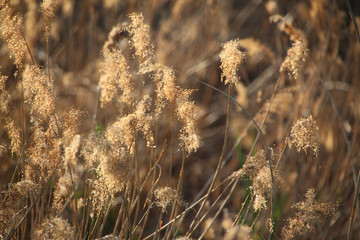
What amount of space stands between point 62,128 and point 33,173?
0.14 m

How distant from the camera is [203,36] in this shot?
6.58ft

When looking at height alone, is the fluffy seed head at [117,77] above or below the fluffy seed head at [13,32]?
below

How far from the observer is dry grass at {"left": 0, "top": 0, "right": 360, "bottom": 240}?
805mm

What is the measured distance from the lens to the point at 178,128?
1.83 metres

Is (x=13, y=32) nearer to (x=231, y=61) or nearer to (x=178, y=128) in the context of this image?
(x=231, y=61)

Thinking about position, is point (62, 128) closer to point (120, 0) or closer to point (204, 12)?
point (120, 0)

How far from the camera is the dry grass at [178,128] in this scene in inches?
31.7

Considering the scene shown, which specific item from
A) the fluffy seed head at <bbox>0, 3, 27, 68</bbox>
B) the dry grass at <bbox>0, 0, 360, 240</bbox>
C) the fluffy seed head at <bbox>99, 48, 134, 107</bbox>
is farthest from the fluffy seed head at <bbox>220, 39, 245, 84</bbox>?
the fluffy seed head at <bbox>0, 3, 27, 68</bbox>

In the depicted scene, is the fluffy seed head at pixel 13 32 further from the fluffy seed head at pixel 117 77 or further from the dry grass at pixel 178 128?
the fluffy seed head at pixel 117 77

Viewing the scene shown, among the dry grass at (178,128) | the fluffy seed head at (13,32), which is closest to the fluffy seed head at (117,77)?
the dry grass at (178,128)

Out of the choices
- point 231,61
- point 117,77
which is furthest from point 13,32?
point 231,61

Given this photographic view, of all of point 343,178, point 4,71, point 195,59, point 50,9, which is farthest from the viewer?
point 195,59

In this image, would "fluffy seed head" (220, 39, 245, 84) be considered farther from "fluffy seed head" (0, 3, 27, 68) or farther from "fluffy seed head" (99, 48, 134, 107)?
"fluffy seed head" (0, 3, 27, 68)

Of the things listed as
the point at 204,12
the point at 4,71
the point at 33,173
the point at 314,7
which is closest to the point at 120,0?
the point at 204,12
